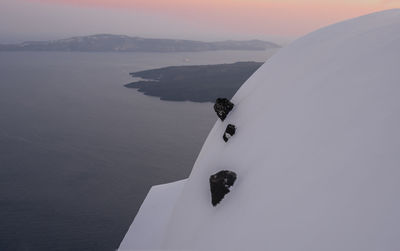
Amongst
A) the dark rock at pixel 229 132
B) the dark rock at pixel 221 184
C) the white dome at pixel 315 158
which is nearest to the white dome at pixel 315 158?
the white dome at pixel 315 158

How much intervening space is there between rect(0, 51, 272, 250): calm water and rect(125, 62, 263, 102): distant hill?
5268 mm

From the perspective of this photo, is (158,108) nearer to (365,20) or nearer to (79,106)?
(79,106)

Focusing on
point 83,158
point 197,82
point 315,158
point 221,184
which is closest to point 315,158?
point 315,158

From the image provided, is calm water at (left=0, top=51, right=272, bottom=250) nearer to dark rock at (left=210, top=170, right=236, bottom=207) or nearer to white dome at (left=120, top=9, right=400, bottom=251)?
dark rock at (left=210, top=170, right=236, bottom=207)

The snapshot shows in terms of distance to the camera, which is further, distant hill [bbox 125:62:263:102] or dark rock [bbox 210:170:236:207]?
distant hill [bbox 125:62:263:102]

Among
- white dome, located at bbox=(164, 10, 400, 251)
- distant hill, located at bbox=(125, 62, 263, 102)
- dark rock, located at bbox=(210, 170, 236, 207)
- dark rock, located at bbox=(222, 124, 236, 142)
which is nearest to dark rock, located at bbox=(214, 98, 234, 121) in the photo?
white dome, located at bbox=(164, 10, 400, 251)

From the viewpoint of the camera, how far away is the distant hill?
264 ft

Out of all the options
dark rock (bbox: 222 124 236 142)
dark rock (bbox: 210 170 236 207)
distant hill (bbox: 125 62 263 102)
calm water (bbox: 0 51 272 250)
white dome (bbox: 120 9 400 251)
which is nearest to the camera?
white dome (bbox: 120 9 400 251)

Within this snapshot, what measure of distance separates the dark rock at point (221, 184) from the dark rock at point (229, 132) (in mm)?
1820

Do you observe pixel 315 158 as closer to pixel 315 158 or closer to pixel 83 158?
pixel 315 158

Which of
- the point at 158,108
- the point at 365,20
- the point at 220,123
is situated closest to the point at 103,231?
the point at 220,123

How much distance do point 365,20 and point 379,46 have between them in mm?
3470

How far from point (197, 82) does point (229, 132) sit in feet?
273

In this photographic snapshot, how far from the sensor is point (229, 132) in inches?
366
